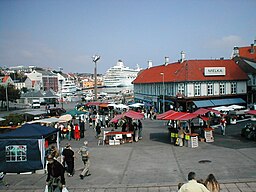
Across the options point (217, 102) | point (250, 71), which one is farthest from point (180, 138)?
point (250, 71)

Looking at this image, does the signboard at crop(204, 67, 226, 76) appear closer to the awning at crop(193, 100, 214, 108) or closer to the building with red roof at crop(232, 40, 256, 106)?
the awning at crop(193, 100, 214, 108)

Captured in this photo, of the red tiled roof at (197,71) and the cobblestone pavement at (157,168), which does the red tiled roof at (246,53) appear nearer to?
the red tiled roof at (197,71)

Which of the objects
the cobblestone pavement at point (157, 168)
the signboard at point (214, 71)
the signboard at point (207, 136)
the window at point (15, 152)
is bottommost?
the cobblestone pavement at point (157, 168)

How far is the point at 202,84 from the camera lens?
43031mm

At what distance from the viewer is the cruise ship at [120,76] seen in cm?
14875

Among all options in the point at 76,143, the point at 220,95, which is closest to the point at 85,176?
the point at 76,143

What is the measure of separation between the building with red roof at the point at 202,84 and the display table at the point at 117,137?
22872 mm

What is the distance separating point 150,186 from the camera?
10.5 metres

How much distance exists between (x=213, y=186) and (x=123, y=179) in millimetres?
5820

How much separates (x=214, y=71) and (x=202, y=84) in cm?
308

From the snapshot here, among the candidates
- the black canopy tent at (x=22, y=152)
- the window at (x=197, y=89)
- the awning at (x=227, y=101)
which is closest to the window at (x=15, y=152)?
the black canopy tent at (x=22, y=152)

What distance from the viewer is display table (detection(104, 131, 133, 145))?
67.0ft

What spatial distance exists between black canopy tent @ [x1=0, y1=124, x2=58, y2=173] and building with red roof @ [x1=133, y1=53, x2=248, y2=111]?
3158cm

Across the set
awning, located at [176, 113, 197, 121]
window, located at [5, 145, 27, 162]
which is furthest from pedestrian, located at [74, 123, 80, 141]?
window, located at [5, 145, 27, 162]
